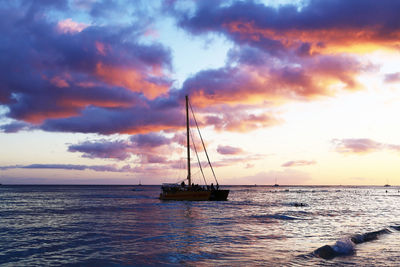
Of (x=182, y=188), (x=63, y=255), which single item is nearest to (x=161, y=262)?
(x=63, y=255)

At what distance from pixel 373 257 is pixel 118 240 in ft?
55.1

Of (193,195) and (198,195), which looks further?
(193,195)

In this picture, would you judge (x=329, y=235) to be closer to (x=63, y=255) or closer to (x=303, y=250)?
(x=303, y=250)

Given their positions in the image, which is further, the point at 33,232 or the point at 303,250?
the point at 33,232

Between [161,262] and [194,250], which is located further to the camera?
[194,250]

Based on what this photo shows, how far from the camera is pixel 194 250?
20594mm

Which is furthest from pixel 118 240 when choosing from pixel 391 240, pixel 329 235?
pixel 391 240

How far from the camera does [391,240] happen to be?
80.0 feet

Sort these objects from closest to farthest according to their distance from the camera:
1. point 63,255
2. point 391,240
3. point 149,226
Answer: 1. point 63,255
2. point 391,240
3. point 149,226

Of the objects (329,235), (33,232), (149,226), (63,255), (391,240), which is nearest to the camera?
(63,255)

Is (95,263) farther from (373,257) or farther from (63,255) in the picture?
(373,257)

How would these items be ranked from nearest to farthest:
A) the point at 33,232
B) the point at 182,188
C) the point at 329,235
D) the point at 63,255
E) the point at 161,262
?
the point at 161,262
the point at 63,255
the point at 329,235
the point at 33,232
the point at 182,188

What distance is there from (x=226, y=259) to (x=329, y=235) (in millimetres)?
12724

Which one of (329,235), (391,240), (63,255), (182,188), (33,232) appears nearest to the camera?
(63,255)
